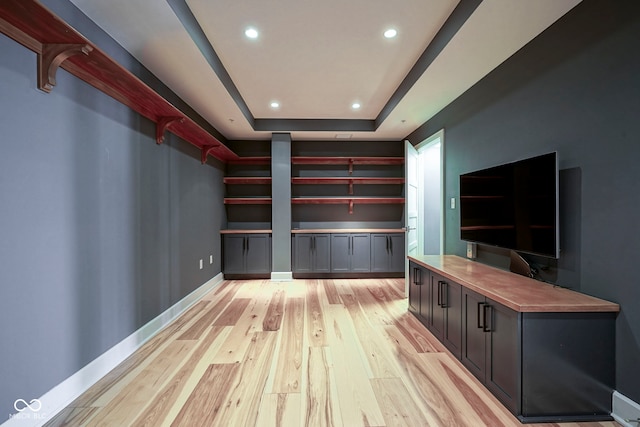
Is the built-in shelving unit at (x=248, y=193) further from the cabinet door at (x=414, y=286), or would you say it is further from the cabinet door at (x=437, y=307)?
the cabinet door at (x=437, y=307)

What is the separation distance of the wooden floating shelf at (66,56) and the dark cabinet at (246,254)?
2.74 metres

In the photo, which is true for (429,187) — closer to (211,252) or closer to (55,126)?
(211,252)

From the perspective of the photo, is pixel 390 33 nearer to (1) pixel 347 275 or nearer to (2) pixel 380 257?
(2) pixel 380 257

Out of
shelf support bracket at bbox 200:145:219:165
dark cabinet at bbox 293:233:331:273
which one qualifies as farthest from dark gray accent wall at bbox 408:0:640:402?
shelf support bracket at bbox 200:145:219:165

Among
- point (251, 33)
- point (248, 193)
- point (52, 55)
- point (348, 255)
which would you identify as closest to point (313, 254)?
point (348, 255)

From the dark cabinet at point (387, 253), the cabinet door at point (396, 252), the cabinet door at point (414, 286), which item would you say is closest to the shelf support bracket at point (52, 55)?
the cabinet door at point (414, 286)

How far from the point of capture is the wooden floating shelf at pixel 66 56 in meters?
1.30

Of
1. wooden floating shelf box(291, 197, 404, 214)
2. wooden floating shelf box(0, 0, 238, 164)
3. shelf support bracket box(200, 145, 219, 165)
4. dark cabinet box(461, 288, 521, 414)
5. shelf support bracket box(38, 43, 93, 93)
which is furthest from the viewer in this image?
wooden floating shelf box(291, 197, 404, 214)

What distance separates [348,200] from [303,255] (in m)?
1.30

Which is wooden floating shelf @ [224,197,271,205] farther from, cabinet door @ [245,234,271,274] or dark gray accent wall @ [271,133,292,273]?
cabinet door @ [245,234,271,274]

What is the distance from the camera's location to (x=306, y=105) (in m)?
4.03

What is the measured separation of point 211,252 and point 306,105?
264 cm

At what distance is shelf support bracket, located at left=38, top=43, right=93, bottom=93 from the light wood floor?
1898 mm

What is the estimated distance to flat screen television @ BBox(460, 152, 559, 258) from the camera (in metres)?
1.82
